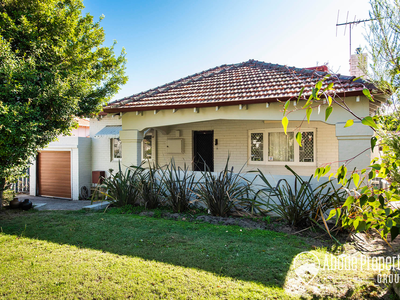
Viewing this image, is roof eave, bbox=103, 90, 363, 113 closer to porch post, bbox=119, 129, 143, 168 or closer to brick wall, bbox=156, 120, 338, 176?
porch post, bbox=119, 129, 143, 168

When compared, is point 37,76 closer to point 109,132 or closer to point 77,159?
point 109,132

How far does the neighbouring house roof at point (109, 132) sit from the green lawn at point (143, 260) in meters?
6.75

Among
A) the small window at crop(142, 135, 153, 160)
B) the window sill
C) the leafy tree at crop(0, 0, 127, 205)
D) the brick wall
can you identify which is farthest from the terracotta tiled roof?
the window sill

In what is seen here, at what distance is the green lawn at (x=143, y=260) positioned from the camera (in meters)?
3.49

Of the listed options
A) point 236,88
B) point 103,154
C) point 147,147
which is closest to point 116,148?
point 103,154

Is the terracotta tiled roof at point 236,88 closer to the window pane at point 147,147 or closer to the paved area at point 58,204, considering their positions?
the window pane at point 147,147

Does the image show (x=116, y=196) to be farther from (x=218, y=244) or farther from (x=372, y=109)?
(x=372, y=109)

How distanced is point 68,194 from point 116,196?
6.17m

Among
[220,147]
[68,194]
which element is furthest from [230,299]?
[68,194]

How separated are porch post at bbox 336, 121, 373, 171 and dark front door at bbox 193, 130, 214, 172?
592 cm

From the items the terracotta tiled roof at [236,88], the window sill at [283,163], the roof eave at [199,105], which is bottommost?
the window sill at [283,163]

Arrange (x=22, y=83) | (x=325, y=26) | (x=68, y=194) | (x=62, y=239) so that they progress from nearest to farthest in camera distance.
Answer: (x=62, y=239) → (x=22, y=83) → (x=325, y=26) → (x=68, y=194)

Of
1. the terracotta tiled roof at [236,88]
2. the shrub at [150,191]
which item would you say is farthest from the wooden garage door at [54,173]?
the shrub at [150,191]

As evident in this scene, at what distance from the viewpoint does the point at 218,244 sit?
5.14m
